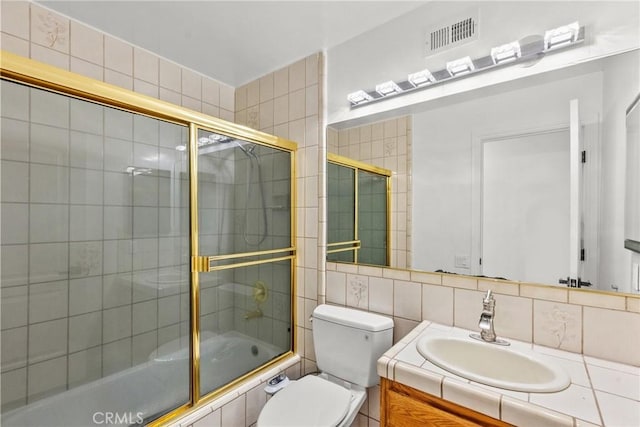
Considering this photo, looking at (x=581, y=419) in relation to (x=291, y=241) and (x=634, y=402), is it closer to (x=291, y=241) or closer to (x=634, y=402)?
(x=634, y=402)

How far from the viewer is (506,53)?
1217 mm

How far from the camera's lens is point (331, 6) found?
147 cm

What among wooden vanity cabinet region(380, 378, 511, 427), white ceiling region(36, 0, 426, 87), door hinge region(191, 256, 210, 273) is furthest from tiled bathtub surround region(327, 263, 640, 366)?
white ceiling region(36, 0, 426, 87)

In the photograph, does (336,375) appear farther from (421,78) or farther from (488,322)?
(421,78)

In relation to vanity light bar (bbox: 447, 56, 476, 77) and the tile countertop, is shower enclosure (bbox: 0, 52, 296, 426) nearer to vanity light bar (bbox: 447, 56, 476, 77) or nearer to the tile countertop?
the tile countertop

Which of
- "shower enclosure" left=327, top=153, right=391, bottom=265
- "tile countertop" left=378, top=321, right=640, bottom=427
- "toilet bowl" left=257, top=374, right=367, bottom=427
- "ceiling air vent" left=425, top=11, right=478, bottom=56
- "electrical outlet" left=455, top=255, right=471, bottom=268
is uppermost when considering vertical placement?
"ceiling air vent" left=425, top=11, right=478, bottom=56

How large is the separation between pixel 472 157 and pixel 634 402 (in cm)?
94

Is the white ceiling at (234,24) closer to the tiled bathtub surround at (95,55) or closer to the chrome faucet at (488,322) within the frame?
the tiled bathtub surround at (95,55)

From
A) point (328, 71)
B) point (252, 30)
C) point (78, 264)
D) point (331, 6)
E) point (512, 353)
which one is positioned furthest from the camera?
point (328, 71)

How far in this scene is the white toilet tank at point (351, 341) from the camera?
1.38 m

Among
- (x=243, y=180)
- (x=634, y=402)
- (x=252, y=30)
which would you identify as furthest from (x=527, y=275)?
(x=252, y=30)

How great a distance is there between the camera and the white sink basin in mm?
861

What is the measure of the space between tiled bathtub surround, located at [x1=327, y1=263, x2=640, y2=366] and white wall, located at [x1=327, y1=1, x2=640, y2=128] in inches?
33.6

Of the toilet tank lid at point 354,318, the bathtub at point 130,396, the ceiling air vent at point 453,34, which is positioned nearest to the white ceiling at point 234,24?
the ceiling air vent at point 453,34
